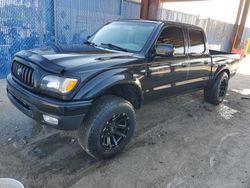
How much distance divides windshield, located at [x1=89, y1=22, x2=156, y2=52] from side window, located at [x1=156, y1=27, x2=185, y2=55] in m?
0.24

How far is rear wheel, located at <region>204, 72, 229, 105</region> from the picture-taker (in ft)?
16.8

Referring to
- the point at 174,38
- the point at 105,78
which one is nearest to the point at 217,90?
the point at 174,38

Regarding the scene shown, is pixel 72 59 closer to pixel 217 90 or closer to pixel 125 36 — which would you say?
pixel 125 36

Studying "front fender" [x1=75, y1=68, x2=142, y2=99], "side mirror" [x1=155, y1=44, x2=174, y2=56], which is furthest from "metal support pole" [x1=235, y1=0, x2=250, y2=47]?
"front fender" [x1=75, y1=68, x2=142, y2=99]

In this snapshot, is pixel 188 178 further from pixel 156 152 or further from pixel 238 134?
pixel 238 134

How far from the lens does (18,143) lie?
2998 mm

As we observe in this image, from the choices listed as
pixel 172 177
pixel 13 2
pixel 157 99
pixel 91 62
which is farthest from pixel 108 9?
pixel 172 177

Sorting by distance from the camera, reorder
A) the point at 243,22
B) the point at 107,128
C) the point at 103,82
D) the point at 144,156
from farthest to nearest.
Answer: the point at 243,22 < the point at 144,156 < the point at 107,128 < the point at 103,82

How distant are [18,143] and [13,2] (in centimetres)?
411

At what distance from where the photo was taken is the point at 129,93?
10.2 ft

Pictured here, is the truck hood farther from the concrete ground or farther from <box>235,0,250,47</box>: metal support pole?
<box>235,0,250,47</box>: metal support pole

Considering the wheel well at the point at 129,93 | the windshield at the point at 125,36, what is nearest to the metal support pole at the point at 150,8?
→ the windshield at the point at 125,36

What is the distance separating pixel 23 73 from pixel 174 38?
2.51 m

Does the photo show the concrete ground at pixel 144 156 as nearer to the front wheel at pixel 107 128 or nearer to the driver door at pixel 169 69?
the front wheel at pixel 107 128
